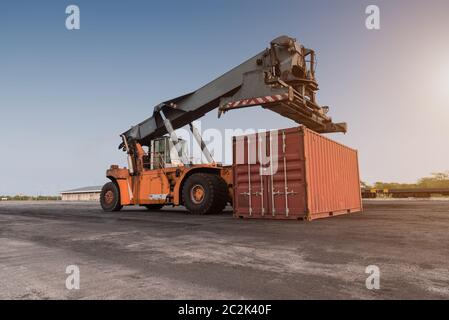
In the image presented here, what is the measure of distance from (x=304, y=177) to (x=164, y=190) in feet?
→ 19.2

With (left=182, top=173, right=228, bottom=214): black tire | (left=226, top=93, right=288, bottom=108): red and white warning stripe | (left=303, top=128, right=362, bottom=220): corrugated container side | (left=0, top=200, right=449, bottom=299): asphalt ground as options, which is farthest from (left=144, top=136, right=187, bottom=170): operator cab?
(left=0, top=200, right=449, bottom=299): asphalt ground

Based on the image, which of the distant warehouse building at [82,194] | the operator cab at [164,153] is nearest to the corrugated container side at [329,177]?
the operator cab at [164,153]

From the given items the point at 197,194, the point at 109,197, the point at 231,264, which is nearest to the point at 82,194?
the point at 109,197

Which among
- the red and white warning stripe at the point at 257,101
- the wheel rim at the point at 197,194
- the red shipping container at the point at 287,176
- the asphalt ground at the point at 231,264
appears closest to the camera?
the asphalt ground at the point at 231,264

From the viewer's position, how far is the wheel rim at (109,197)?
14.3 m

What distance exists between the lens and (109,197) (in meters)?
14.4

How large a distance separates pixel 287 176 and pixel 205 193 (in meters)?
3.03

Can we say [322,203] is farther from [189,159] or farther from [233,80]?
[189,159]

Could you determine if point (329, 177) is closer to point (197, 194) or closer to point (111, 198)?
point (197, 194)

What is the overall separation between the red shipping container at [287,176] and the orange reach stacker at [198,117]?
0.91 meters

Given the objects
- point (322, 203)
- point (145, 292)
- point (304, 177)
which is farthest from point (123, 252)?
point (322, 203)

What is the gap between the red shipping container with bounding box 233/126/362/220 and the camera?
8.43 meters

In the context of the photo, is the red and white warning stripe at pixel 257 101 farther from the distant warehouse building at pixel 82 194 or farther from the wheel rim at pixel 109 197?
the distant warehouse building at pixel 82 194

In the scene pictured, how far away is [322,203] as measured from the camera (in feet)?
29.5
